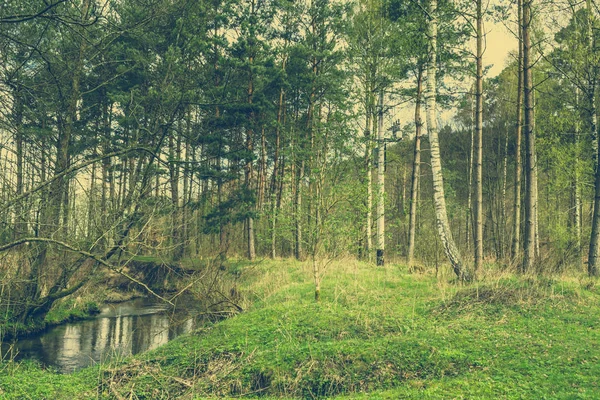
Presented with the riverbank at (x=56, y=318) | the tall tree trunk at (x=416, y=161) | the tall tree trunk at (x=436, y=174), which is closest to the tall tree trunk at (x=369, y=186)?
the tall tree trunk at (x=416, y=161)

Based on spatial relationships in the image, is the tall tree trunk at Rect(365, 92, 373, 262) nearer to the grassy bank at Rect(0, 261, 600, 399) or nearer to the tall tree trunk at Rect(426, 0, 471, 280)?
the tall tree trunk at Rect(426, 0, 471, 280)

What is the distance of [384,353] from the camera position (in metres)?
7.25

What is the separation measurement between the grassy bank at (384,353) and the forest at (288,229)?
0.14 feet

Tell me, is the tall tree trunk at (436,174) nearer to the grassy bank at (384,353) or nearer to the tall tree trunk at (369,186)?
the grassy bank at (384,353)

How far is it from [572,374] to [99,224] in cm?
888

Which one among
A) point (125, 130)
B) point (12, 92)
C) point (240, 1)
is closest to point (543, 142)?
point (240, 1)

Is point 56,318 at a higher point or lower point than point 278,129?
lower

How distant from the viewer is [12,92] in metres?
7.25

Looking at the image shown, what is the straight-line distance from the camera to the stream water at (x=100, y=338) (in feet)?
35.4

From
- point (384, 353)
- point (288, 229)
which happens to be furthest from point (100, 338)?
point (384, 353)

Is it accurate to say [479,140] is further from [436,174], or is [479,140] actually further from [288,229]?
[288,229]

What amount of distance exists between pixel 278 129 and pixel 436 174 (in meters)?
14.5

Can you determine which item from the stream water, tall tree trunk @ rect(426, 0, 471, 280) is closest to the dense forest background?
tall tree trunk @ rect(426, 0, 471, 280)

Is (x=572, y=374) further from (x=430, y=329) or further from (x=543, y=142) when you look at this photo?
(x=543, y=142)
